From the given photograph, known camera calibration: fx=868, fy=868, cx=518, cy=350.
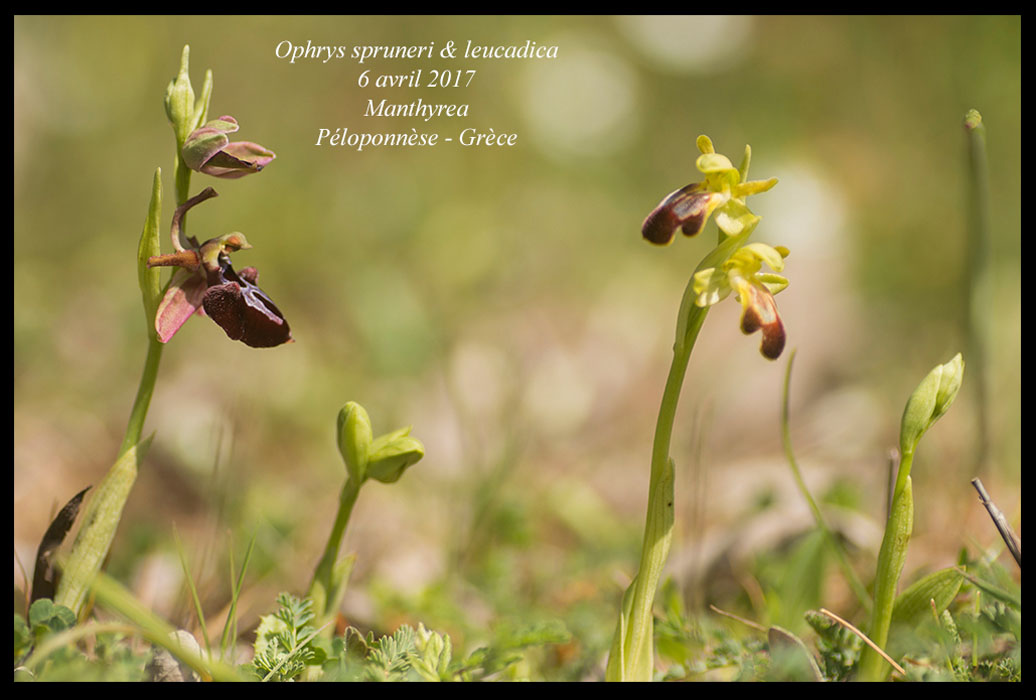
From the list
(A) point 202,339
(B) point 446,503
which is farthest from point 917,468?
(A) point 202,339

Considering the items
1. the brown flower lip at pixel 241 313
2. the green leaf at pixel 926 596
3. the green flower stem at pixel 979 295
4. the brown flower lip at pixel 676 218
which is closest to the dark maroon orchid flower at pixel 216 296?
the brown flower lip at pixel 241 313

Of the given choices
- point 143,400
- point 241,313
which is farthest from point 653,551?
point 143,400

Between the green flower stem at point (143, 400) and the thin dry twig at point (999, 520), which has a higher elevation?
the green flower stem at point (143, 400)

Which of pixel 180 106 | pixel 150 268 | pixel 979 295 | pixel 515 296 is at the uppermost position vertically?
pixel 515 296

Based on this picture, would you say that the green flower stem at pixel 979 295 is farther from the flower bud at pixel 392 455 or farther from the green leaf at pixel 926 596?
the flower bud at pixel 392 455

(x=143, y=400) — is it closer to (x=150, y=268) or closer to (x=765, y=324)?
(x=150, y=268)

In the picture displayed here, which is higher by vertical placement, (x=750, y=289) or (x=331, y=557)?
(x=750, y=289)

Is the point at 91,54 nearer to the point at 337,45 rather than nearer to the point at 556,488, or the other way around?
the point at 337,45
